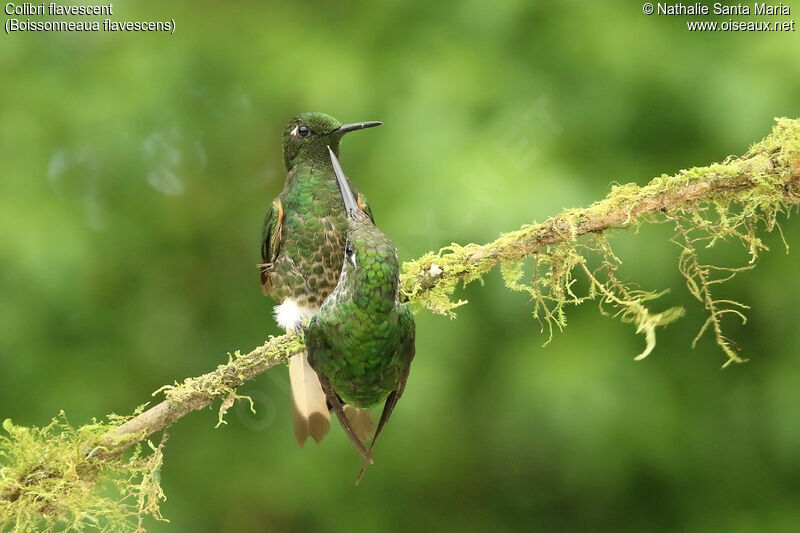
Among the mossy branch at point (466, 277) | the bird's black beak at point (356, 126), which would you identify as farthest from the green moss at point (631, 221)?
the bird's black beak at point (356, 126)

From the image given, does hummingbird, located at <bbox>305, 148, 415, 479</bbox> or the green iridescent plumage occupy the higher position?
the green iridescent plumage

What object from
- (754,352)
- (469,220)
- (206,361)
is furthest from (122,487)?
(754,352)

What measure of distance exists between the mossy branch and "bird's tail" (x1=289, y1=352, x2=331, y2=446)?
21 centimetres

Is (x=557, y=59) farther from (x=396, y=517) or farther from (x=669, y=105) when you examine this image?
(x=396, y=517)

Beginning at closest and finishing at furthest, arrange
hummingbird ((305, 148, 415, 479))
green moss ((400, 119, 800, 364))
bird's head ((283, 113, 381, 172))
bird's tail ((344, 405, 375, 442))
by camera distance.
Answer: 1. hummingbird ((305, 148, 415, 479))
2. bird's tail ((344, 405, 375, 442))
3. green moss ((400, 119, 800, 364))
4. bird's head ((283, 113, 381, 172))

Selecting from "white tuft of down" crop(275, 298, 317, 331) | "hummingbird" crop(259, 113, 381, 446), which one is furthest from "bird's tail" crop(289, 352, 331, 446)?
"white tuft of down" crop(275, 298, 317, 331)

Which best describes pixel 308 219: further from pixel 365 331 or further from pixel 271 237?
pixel 365 331

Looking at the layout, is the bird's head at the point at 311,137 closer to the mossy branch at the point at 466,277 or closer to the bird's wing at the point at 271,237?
the bird's wing at the point at 271,237

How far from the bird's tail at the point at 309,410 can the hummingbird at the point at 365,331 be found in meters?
0.62

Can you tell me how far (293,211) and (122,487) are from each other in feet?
3.04

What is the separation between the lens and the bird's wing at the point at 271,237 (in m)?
2.88

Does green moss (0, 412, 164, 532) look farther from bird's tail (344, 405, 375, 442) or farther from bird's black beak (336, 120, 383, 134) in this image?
bird's black beak (336, 120, 383, 134)

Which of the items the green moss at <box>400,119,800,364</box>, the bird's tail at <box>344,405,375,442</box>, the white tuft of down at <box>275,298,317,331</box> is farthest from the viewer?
the white tuft of down at <box>275,298,317,331</box>

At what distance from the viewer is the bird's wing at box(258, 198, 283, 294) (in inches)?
113
